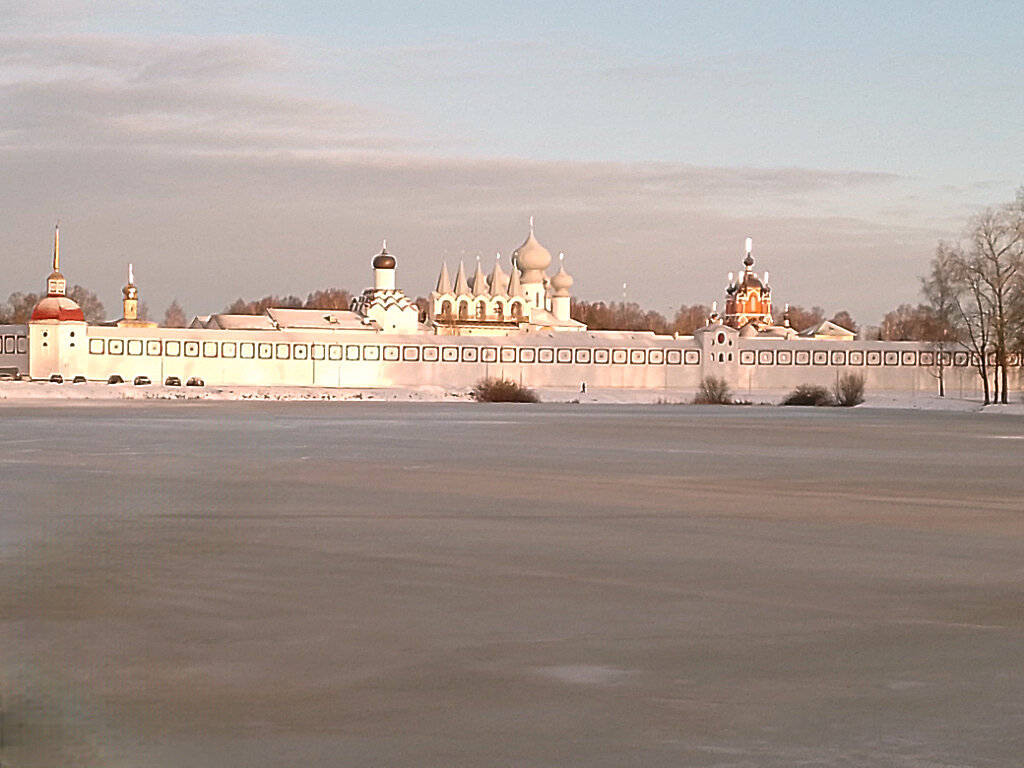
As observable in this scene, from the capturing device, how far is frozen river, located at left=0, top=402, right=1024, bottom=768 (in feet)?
16.7

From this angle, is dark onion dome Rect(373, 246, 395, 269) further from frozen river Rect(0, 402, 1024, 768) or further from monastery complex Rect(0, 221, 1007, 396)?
frozen river Rect(0, 402, 1024, 768)

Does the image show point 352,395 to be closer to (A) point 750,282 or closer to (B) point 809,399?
(B) point 809,399

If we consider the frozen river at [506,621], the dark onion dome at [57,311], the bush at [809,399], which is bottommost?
the frozen river at [506,621]

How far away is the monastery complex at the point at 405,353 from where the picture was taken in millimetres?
81000

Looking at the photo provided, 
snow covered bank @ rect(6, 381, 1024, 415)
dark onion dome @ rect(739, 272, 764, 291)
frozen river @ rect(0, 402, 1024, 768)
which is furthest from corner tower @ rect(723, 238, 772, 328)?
frozen river @ rect(0, 402, 1024, 768)

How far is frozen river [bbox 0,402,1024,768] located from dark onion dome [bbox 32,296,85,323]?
6572cm

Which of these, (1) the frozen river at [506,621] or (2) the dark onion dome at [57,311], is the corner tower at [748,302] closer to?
(2) the dark onion dome at [57,311]

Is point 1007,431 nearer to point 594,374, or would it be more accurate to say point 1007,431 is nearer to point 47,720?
point 47,720

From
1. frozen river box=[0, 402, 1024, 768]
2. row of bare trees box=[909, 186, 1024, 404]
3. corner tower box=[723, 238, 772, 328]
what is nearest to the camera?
frozen river box=[0, 402, 1024, 768]

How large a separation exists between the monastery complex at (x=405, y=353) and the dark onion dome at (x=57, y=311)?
2.2 inches

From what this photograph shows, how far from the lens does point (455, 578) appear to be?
9023 millimetres

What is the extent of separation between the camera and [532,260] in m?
116

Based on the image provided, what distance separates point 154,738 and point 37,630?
233cm

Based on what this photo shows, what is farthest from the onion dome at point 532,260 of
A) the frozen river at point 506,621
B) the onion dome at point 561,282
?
the frozen river at point 506,621
